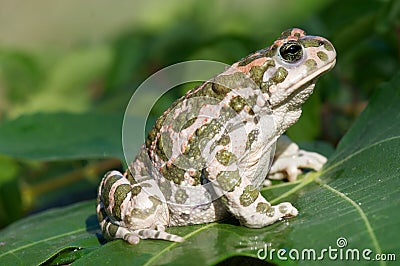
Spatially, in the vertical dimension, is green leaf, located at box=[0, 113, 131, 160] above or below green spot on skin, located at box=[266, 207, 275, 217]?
below

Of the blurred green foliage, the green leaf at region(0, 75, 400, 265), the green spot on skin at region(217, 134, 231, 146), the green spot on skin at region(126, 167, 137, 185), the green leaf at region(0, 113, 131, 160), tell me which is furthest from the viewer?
the blurred green foliage

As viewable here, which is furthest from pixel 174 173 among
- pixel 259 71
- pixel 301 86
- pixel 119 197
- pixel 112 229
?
pixel 301 86

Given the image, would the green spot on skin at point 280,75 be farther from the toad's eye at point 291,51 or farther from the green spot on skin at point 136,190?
the green spot on skin at point 136,190

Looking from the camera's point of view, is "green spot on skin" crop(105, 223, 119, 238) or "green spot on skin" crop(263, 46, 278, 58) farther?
"green spot on skin" crop(263, 46, 278, 58)

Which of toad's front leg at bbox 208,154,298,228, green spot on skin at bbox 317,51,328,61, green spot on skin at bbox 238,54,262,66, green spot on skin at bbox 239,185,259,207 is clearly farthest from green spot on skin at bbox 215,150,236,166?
green spot on skin at bbox 317,51,328,61

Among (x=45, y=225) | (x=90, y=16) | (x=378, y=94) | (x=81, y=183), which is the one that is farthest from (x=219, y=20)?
(x=90, y=16)

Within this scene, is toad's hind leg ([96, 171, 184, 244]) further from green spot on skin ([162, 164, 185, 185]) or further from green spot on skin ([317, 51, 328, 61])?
green spot on skin ([317, 51, 328, 61])

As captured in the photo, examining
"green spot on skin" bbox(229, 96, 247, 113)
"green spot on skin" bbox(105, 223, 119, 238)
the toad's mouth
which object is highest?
the toad's mouth

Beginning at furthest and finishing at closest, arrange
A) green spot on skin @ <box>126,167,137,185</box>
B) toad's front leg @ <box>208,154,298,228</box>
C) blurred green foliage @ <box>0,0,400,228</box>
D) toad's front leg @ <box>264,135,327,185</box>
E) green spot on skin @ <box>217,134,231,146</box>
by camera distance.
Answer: blurred green foliage @ <box>0,0,400,228</box>
toad's front leg @ <box>264,135,327,185</box>
green spot on skin @ <box>126,167,137,185</box>
green spot on skin @ <box>217,134,231,146</box>
toad's front leg @ <box>208,154,298,228</box>
